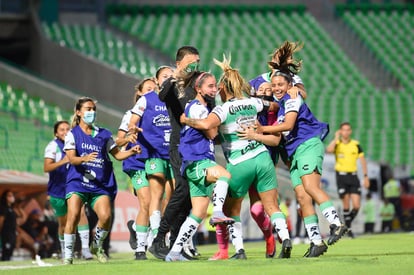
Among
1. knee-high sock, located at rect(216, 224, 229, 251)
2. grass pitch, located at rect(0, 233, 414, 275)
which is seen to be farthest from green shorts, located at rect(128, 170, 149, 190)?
grass pitch, located at rect(0, 233, 414, 275)

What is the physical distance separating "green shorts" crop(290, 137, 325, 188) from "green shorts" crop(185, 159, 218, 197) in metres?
1.19

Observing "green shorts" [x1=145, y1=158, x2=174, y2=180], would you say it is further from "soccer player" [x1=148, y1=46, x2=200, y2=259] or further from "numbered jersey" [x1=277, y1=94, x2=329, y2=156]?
"numbered jersey" [x1=277, y1=94, x2=329, y2=156]

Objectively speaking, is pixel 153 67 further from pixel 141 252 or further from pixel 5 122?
pixel 141 252

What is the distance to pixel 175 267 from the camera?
1134 centimetres

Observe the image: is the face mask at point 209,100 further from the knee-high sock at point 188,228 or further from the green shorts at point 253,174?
the knee-high sock at point 188,228

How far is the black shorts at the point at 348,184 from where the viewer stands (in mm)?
22047

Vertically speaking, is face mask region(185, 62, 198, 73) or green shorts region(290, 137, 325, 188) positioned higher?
face mask region(185, 62, 198, 73)

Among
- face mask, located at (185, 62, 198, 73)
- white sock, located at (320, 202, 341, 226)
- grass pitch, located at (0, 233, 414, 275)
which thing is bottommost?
grass pitch, located at (0, 233, 414, 275)

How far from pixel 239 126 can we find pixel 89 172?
272 cm


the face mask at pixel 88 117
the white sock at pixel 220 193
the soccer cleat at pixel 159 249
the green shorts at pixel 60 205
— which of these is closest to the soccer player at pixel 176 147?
the soccer cleat at pixel 159 249

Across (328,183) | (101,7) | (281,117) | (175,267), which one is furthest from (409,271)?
(101,7)

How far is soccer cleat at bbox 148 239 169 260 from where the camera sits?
1318 cm

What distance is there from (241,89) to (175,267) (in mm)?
2260

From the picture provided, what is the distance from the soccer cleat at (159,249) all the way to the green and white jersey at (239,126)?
4.92ft
